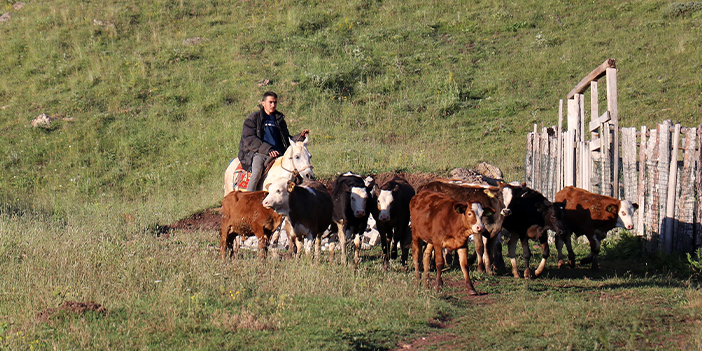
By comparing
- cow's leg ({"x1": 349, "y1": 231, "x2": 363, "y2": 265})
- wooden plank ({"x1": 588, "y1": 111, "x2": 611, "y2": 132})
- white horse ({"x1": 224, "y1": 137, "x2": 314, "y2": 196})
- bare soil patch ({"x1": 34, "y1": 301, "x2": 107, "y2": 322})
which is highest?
wooden plank ({"x1": 588, "y1": 111, "x2": 611, "y2": 132})

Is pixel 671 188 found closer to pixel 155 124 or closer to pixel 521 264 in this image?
pixel 521 264

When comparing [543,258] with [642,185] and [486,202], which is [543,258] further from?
[642,185]

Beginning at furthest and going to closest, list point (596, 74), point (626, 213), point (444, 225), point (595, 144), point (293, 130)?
point (293, 130), point (596, 74), point (595, 144), point (626, 213), point (444, 225)

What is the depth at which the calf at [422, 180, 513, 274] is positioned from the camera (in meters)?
10.4

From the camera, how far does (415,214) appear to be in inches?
400

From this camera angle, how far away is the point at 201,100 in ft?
85.6

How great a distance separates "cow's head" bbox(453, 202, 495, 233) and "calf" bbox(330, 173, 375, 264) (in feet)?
8.62

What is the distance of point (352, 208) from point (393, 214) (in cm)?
77

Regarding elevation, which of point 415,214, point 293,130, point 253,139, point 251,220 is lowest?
point 251,220

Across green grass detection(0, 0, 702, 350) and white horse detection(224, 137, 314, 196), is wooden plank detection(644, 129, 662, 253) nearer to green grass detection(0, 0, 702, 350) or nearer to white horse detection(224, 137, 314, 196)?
green grass detection(0, 0, 702, 350)

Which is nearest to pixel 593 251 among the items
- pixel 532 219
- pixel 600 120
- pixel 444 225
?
pixel 532 219

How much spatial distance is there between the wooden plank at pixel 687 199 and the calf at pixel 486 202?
288 cm

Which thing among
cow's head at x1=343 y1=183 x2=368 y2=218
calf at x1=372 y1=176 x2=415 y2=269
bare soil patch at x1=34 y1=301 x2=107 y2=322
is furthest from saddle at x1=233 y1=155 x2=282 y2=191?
bare soil patch at x1=34 y1=301 x2=107 y2=322

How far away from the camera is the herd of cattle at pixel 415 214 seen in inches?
414
